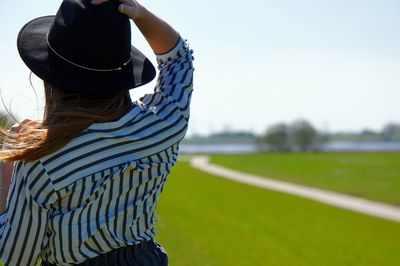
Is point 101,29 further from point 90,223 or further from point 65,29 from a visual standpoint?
point 90,223

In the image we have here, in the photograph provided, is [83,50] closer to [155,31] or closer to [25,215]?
[155,31]

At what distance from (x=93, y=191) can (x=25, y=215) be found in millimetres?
180

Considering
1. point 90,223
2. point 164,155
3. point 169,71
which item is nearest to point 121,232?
point 90,223

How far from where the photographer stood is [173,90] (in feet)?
5.89

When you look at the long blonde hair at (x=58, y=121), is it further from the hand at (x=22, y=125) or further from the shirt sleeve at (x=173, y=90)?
the shirt sleeve at (x=173, y=90)

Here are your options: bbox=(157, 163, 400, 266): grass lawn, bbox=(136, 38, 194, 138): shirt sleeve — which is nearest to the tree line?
bbox=(157, 163, 400, 266): grass lawn

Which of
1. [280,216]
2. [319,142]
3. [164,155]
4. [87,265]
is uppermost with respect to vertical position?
[164,155]

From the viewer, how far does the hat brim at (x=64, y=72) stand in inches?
62.2

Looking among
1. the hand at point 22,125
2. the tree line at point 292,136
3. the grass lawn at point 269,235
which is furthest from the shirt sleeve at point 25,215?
the tree line at point 292,136

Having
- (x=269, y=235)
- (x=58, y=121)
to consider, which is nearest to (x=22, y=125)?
(x=58, y=121)

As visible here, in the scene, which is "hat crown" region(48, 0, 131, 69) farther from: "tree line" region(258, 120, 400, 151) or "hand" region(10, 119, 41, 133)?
"tree line" region(258, 120, 400, 151)

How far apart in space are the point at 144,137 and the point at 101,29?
318mm

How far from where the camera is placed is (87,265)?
1.63m

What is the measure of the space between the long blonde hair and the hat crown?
0.10m
